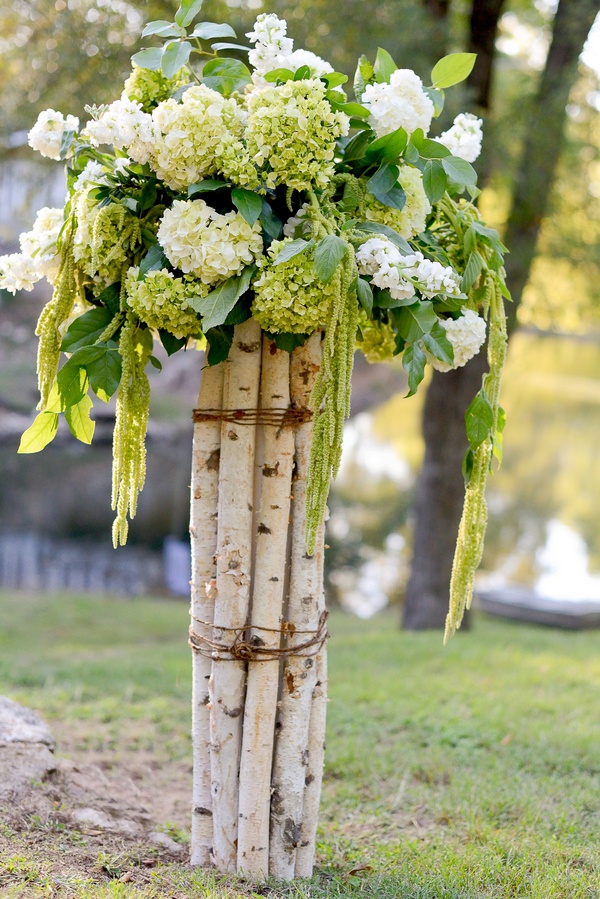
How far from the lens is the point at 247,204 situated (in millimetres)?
2324

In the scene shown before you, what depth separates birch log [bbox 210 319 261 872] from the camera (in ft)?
8.79


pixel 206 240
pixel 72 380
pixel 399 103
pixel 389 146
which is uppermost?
pixel 399 103

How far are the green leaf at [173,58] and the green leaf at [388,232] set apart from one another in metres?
0.66

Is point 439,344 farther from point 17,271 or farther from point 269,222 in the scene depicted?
point 17,271

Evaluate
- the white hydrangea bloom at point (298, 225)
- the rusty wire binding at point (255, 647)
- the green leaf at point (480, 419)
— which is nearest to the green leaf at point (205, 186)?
the white hydrangea bloom at point (298, 225)

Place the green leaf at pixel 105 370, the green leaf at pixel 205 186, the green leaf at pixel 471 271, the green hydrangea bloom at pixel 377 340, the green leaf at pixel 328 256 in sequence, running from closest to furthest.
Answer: the green leaf at pixel 328 256 → the green leaf at pixel 205 186 → the green leaf at pixel 105 370 → the green leaf at pixel 471 271 → the green hydrangea bloom at pixel 377 340

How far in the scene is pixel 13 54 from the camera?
7340 millimetres

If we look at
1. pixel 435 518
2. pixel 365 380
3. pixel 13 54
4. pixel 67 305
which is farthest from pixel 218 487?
pixel 365 380

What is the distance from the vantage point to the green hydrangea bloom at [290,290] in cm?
231

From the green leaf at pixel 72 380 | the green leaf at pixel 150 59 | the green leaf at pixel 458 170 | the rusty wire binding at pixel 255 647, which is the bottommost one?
the rusty wire binding at pixel 255 647

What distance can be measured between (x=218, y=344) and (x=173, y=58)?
2.62 ft

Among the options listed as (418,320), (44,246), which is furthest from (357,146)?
(44,246)

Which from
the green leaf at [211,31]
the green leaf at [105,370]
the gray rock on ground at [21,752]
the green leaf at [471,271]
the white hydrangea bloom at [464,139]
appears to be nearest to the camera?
the green leaf at [211,31]

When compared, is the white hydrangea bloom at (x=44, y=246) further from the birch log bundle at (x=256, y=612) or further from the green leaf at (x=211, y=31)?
the green leaf at (x=211, y=31)
